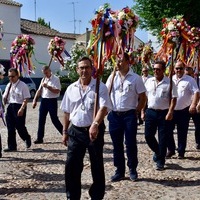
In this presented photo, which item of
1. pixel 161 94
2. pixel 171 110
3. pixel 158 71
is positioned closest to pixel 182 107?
pixel 161 94

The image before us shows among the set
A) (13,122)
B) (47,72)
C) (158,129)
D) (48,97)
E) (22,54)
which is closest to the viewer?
(158,129)

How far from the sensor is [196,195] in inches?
255

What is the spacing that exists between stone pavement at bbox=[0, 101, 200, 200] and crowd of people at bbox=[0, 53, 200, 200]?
0.29 m

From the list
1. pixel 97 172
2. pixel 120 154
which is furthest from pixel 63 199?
pixel 120 154

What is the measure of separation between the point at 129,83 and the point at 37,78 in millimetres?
35829

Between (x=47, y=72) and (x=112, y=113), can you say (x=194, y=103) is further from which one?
(x=47, y=72)

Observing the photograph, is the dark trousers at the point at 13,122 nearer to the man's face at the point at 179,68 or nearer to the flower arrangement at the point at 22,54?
the flower arrangement at the point at 22,54

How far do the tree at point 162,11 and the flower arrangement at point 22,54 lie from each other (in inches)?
566

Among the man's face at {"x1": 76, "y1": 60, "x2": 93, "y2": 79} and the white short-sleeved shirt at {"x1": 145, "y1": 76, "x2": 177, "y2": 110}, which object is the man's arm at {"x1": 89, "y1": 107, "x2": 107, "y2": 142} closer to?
the man's face at {"x1": 76, "y1": 60, "x2": 93, "y2": 79}

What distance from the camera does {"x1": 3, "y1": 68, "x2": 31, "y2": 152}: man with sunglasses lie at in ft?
32.6

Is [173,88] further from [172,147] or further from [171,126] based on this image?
[172,147]

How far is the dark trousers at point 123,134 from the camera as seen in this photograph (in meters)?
7.18

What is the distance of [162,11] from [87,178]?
1994 centimetres

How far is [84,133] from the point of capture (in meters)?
5.79
